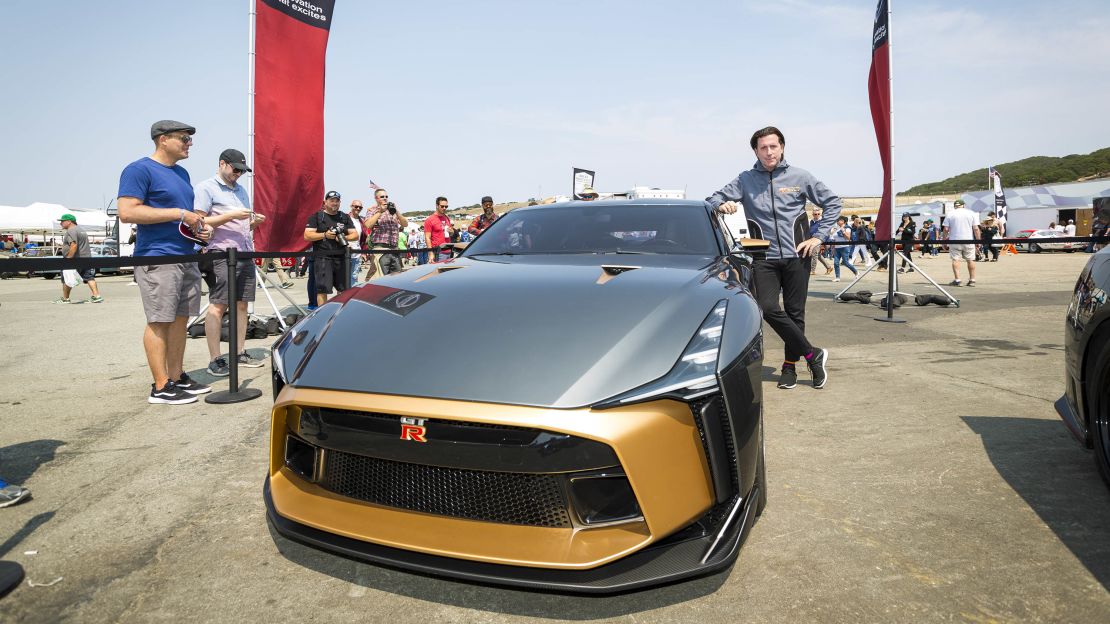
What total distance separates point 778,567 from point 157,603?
6.36 ft

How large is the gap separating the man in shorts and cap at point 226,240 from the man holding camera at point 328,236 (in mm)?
1856

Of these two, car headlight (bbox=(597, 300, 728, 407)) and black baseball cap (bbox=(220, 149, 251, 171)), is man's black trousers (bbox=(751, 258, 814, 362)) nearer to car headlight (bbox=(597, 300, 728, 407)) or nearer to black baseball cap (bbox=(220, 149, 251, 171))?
car headlight (bbox=(597, 300, 728, 407))

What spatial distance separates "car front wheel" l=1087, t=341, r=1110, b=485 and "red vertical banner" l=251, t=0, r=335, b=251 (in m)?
7.06

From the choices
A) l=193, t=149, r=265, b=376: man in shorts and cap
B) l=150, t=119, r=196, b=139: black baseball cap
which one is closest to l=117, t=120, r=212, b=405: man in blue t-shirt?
l=150, t=119, r=196, b=139: black baseball cap

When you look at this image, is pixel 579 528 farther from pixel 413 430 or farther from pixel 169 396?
pixel 169 396

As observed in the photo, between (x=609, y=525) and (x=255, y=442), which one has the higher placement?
(x=609, y=525)

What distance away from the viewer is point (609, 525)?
183 cm

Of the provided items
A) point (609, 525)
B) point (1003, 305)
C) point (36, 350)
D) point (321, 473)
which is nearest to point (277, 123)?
point (36, 350)

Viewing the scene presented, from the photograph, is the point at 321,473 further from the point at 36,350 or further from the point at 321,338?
the point at 36,350

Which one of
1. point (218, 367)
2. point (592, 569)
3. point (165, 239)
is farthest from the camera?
point (218, 367)

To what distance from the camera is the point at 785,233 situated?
4832mm

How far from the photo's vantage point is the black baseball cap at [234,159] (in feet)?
19.4

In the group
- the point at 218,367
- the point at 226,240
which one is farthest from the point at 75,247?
the point at 218,367

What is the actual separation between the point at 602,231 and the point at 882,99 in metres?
8.43
